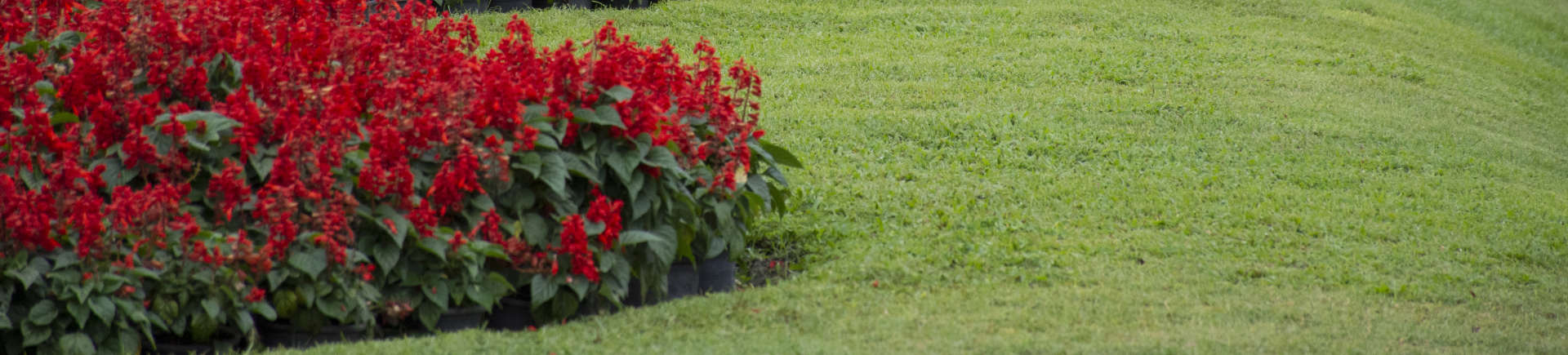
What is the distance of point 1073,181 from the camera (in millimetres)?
6996

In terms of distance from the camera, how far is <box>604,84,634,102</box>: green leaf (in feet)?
14.4

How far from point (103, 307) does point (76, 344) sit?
4.9 inches

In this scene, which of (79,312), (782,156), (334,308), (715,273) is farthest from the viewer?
(782,156)

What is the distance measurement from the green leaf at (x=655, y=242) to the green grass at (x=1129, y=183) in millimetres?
188

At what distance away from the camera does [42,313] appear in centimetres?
382

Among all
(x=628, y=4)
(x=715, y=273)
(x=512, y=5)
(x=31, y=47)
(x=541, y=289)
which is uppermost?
(x=31, y=47)

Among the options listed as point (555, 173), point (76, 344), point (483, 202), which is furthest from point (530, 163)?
point (76, 344)

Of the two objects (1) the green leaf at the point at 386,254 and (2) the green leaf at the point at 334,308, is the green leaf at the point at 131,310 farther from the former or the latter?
(1) the green leaf at the point at 386,254

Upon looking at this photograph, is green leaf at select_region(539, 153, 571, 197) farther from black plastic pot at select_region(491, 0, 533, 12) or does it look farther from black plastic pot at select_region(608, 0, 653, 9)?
black plastic pot at select_region(608, 0, 653, 9)

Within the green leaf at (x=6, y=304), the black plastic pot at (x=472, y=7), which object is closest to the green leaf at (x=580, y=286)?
the green leaf at (x=6, y=304)

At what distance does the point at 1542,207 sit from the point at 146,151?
6.63 m

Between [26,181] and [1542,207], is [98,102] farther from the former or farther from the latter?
[1542,207]

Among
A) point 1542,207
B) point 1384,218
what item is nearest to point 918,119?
point 1384,218

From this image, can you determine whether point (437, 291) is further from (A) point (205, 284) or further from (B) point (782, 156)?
(B) point (782, 156)
